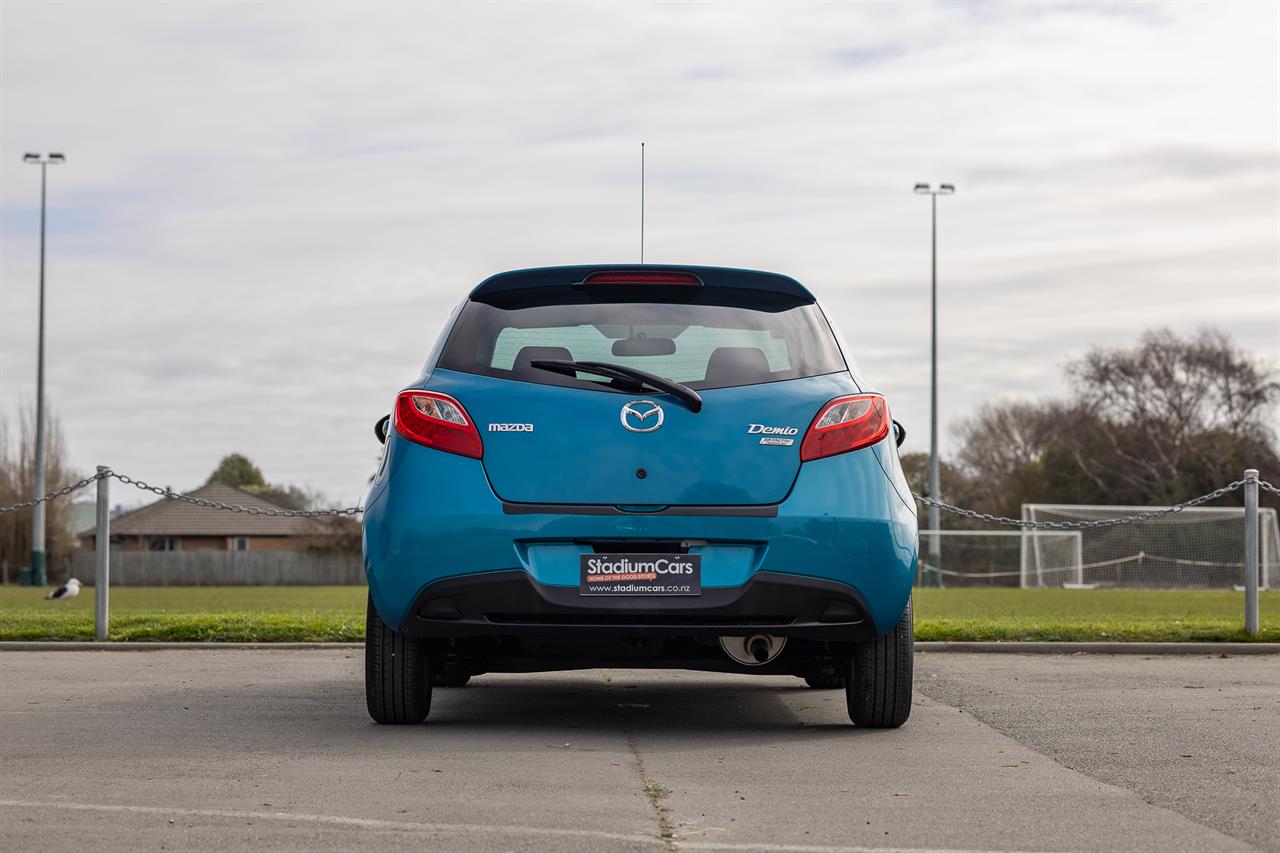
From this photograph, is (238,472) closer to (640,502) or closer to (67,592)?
(67,592)

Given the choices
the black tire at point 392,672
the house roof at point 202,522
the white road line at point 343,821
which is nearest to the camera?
the white road line at point 343,821

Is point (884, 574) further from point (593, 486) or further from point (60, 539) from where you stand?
point (60, 539)

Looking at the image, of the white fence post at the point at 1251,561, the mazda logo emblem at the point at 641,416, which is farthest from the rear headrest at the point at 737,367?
the white fence post at the point at 1251,561

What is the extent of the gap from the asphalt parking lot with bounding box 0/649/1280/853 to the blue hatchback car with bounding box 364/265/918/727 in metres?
0.46

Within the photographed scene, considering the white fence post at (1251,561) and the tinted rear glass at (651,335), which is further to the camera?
the white fence post at (1251,561)

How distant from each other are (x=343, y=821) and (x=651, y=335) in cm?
250

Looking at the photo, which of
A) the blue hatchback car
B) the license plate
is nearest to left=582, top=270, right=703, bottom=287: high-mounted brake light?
the blue hatchback car

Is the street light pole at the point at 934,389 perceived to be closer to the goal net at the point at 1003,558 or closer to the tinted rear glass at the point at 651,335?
the goal net at the point at 1003,558

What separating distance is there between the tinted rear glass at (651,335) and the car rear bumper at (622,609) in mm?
761

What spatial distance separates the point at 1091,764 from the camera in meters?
5.52

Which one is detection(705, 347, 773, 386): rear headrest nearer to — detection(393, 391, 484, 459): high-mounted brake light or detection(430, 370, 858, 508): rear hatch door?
detection(430, 370, 858, 508): rear hatch door

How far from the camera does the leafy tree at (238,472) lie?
125500 millimetres

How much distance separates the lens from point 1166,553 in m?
48.4

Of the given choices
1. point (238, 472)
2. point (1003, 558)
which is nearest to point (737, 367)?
point (1003, 558)
